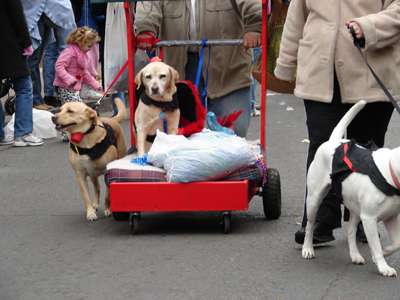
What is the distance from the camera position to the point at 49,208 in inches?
204

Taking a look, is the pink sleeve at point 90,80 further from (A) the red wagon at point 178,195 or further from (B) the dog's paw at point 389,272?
(B) the dog's paw at point 389,272

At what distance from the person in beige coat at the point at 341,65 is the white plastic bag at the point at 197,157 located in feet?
1.96

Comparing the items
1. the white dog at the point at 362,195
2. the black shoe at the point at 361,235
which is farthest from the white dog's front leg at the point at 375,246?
the black shoe at the point at 361,235

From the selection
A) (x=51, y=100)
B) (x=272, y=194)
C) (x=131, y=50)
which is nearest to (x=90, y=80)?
(x=51, y=100)

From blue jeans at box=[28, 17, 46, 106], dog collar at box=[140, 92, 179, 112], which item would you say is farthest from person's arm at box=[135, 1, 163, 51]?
blue jeans at box=[28, 17, 46, 106]

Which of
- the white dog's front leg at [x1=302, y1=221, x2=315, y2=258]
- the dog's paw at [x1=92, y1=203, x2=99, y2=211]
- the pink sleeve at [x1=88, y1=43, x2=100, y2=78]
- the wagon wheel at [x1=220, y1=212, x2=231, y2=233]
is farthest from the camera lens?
the pink sleeve at [x1=88, y1=43, x2=100, y2=78]

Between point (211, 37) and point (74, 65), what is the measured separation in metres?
3.81

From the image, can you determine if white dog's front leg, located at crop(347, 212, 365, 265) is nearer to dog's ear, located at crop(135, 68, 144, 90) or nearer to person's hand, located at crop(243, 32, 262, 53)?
person's hand, located at crop(243, 32, 262, 53)

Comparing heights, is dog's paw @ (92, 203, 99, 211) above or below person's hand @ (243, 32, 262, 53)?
below

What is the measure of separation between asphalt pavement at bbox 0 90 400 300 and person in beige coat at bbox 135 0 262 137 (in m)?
0.97

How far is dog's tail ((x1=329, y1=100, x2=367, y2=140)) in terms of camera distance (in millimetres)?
3371

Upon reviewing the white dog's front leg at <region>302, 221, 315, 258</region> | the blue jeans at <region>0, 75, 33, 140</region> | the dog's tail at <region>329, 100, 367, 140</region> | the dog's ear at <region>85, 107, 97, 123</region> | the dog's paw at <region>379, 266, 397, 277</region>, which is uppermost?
the dog's tail at <region>329, 100, 367, 140</region>

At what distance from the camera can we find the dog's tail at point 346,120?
11.1 feet

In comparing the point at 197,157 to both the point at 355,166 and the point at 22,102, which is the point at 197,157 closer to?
the point at 355,166
